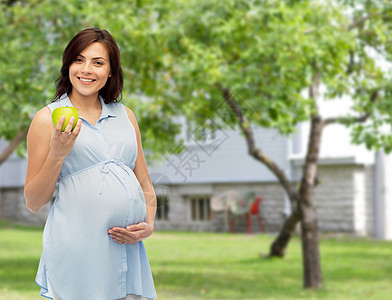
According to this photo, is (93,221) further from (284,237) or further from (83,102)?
(284,237)

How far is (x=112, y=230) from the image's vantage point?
2.34m

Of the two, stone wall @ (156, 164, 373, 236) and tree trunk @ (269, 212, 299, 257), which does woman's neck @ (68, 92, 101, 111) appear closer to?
tree trunk @ (269, 212, 299, 257)

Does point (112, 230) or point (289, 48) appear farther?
point (289, 48)

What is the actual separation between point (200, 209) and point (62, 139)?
1806 cm

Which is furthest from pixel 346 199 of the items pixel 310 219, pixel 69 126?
pixel 69 126

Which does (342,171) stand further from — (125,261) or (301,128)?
(125,261)

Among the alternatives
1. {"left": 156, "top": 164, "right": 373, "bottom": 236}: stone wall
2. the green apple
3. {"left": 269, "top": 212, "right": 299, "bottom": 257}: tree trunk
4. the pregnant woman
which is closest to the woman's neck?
the pregnant woman

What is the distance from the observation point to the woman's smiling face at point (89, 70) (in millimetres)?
2416

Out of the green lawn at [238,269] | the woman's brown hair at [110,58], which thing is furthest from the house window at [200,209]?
the woman's brown hair at [110,58]

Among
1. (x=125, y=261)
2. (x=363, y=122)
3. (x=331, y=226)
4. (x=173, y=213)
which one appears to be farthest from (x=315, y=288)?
(x=173, y=213)

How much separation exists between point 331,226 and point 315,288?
8.63 meters

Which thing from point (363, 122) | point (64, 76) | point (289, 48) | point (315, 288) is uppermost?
point (289, 48)

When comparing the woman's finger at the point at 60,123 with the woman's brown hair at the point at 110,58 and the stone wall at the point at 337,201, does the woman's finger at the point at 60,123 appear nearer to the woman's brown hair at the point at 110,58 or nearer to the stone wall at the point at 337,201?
the woman's brown hair at the point at 110,58

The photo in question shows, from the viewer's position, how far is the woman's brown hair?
95.9 inches
